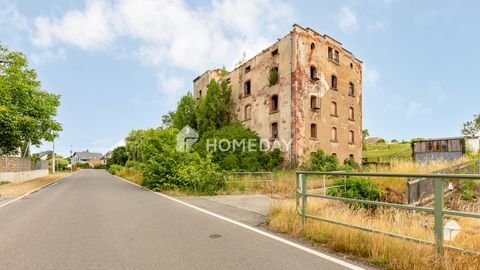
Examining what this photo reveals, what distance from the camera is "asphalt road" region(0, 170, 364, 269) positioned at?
180 inches

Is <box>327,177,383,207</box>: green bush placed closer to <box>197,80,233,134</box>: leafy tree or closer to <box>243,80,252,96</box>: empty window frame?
<box>243,80,252,96</box>: empty window frame

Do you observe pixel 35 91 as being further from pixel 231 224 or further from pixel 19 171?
pixel 231 224

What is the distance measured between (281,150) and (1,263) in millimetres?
24629

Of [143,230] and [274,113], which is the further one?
[274,113]

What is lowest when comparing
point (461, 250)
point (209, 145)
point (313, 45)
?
point (461, 250)

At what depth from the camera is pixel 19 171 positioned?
27.6 m

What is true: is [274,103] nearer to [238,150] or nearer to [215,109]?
[238,150]

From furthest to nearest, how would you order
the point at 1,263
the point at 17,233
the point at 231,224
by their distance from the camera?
the point at 231,224 → the point at 17,233 → the point at 1,263

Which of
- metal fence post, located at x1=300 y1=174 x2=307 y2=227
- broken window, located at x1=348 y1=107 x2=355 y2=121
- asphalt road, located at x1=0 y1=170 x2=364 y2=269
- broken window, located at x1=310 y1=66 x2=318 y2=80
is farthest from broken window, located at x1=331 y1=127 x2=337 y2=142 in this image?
metal fence post, located at x1=300 y1=174 x2=307 y2=227

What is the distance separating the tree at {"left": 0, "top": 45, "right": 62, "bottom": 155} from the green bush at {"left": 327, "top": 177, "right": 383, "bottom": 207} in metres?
22.6

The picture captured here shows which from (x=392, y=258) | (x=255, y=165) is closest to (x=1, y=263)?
(x=392, y=258)

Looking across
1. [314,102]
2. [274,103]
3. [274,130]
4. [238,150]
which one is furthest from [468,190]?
[274,103]

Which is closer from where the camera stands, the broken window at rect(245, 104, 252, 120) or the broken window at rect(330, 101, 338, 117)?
the broken window at rect(330, 101, 338, 117)

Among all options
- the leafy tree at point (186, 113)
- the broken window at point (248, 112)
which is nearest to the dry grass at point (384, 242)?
the broken window at point (248, 112)
